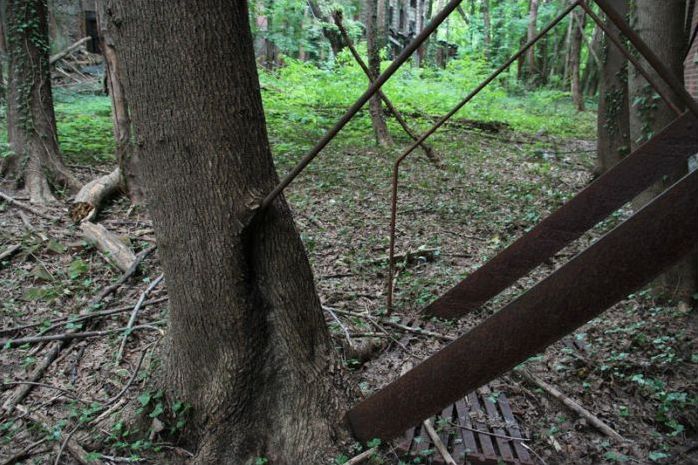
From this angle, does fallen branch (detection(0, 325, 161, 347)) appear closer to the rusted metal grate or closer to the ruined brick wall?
the rusted metal grate

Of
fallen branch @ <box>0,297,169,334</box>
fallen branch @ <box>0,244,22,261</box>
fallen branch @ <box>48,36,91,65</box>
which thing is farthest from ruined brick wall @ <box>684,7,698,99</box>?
fallen branch @ <box>48,36,91,65</box>

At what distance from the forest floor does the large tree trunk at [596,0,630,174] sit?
0.78m

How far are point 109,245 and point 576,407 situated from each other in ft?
13.2

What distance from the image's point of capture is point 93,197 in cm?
537

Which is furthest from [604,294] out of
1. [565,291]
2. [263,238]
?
[263,238]

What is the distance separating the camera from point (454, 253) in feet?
15.8

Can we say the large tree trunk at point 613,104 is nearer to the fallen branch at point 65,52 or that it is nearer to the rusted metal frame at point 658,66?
the rusted metal frame at point 658,66

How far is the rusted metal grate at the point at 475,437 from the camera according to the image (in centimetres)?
231

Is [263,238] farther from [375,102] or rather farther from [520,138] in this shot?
[520,138]

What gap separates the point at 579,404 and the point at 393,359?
110cm

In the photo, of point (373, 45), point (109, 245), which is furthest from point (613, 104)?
point (109, 245)

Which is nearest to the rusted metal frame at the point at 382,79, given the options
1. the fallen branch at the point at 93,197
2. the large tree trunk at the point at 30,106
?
the fallen branch at the point at 93,197

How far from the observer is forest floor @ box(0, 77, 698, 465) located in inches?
99.0

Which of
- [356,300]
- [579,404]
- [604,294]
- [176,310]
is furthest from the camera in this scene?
[356,300]
